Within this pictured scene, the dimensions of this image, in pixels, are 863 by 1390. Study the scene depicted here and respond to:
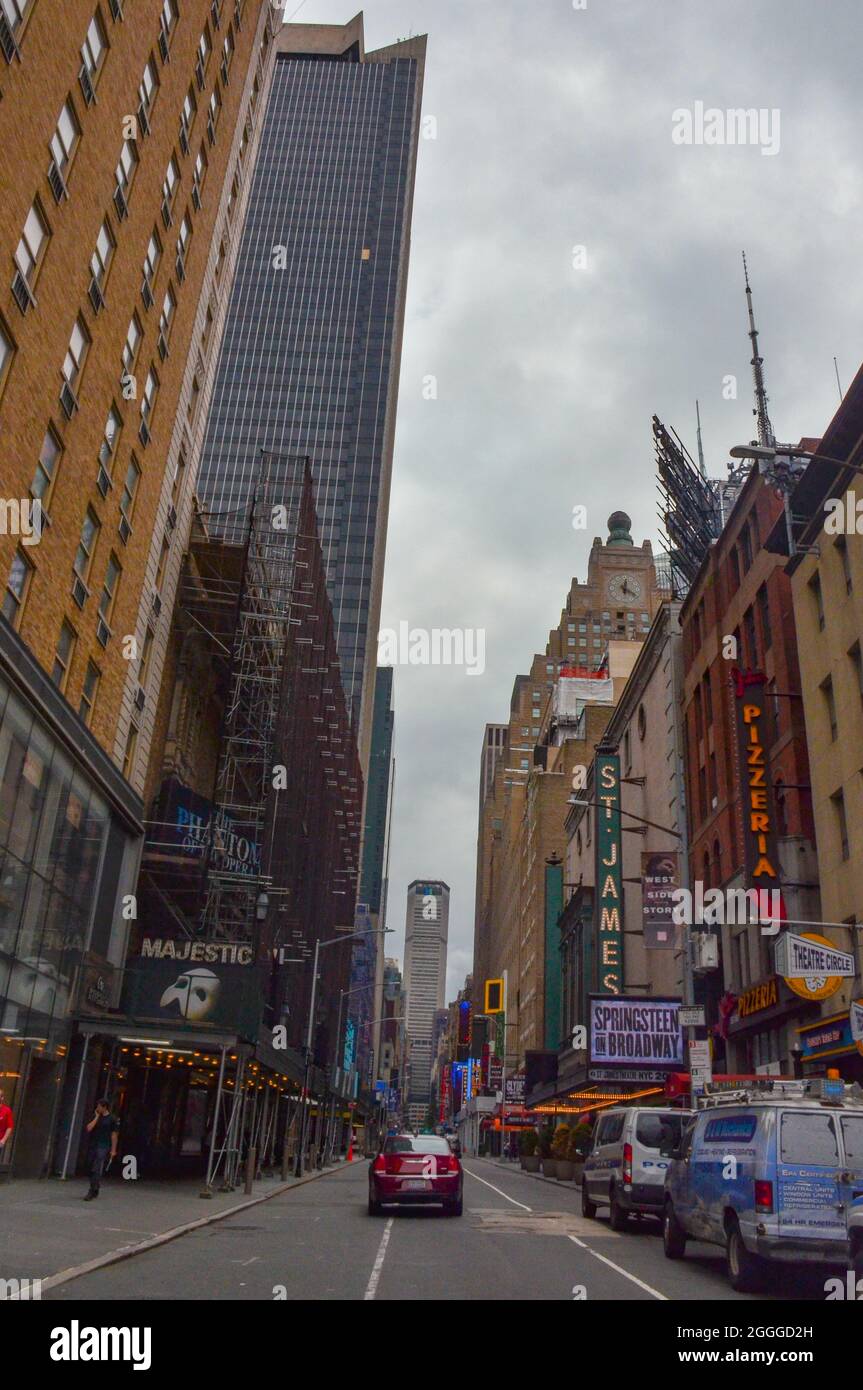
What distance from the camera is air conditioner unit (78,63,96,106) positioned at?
27.6 metres

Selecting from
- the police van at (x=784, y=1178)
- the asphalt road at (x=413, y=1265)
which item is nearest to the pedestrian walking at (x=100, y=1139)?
the asphalt road at (x=413, y=1265)

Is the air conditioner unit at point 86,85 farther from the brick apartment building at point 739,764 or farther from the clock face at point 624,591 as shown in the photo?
the clock face at point 624,591

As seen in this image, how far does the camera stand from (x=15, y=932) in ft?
78.3

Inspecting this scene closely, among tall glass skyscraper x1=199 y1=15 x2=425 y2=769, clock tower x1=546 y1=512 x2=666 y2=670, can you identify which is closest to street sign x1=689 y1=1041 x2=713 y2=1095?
tall glass skyscraper x1=199 y1=15 x2=425 y2=769

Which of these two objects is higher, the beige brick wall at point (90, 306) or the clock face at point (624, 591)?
the clock face at point (624, 591)

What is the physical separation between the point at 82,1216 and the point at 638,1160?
9435 mm

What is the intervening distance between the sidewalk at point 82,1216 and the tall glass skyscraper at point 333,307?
111841 mm

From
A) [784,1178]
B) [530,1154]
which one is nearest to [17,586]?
[784,1178]

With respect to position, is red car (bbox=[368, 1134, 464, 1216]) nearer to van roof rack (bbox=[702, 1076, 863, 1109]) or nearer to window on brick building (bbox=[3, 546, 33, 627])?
van roof rack (bbox=[702, 1076, 863, 1109])

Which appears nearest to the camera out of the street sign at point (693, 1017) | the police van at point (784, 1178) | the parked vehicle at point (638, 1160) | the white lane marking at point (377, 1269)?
the white lane marking at point (377, 1269)

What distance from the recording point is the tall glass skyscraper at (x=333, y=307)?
481 feet

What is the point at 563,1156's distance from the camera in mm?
47344

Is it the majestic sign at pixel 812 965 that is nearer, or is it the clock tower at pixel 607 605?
the majestic sign at pixel 812 965
